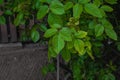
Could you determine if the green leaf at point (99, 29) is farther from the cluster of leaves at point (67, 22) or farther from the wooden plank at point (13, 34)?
the wooden plank at point (13, 34)

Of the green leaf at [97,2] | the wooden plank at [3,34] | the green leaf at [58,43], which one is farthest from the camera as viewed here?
the wooden plank at [3,34]

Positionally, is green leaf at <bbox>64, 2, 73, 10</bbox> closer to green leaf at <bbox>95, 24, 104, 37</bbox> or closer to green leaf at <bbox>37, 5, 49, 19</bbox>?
green leaf at <bbox>37, 5, 49, 19</bbox>

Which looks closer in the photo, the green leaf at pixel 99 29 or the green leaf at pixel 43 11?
the green leaf at pixel 43 11

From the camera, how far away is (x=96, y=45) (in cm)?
183

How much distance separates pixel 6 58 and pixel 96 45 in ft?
4.79

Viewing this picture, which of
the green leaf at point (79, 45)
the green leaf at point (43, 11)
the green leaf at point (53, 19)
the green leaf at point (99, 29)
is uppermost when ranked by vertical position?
the green leaf at point (43, 11)

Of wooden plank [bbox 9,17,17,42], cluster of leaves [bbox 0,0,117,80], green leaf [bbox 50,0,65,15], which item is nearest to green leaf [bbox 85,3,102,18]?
cluster of leaves [bbox 0,0,117,80]

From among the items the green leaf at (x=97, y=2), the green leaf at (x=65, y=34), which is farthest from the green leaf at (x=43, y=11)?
the green leaf at (x=97, y=2)

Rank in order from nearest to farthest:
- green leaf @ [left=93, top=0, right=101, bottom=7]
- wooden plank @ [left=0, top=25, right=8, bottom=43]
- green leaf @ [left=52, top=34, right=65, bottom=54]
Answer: green leaf @ [left=52, top=34, right=65, bottom=54] < green leaf @ [left=93, top=0, right=101, bottom=7] < wooden plank @ [left=0, top=25, right=8, bottom=43]

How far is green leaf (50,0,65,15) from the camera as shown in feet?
4.19

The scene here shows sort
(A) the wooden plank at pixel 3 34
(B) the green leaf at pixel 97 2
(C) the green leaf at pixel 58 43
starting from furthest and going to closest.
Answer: (A) the wooden plank at pixel 3 34
(B) the green leaf at pixel 97 2
(C) the green leaf at pixel 58 43

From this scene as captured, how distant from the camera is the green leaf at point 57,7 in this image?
128 cm

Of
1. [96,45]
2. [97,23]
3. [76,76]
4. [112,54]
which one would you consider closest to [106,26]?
[97,23]

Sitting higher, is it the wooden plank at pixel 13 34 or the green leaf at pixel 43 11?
the green leaf at pixel 43 11
